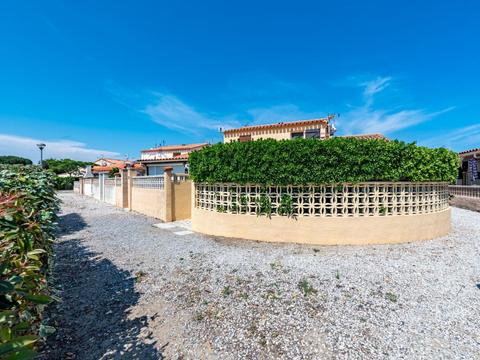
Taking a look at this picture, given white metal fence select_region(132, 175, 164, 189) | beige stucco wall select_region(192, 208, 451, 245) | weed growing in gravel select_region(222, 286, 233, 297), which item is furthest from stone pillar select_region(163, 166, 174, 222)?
weed growing in gravel select_region(222, 286, 233, 297)

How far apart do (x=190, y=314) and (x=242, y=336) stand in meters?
1.03

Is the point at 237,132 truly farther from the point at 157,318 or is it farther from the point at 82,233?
the point at 157,318

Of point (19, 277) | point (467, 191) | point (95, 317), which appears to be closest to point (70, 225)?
point (95, 317)

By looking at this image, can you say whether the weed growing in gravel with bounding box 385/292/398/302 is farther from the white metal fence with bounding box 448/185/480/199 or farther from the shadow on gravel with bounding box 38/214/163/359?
the white metal fence with bounding box 448/185/480/199

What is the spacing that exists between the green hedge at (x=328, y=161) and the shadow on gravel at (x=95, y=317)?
4.82 m

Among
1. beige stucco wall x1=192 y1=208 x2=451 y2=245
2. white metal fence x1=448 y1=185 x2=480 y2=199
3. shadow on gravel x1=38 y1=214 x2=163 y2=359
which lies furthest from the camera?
white metal fence x1=448 y1=185 x2=480 y2=199

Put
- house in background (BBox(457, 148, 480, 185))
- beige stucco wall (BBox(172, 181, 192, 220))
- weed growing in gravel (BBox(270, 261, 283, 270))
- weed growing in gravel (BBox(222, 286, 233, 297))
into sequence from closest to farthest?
weed growing in gravel (BBox(222, 286, 233, 297)) < weed growing in gravel (BBox(270, 261, 283, 270)) < beige stucco wall (BBox(172, 181, 192, 220)) < house in background (BBox(457, 148, 480, 185))

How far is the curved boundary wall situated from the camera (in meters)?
7.89

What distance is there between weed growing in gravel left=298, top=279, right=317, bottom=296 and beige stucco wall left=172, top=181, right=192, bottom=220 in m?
9.02

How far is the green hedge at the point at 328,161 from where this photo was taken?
7.73 meters

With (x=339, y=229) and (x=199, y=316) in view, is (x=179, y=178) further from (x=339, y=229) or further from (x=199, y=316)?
(x=199, y=316)

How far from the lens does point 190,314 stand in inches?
163

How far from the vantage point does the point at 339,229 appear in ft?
25.9

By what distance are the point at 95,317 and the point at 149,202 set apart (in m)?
11.0
